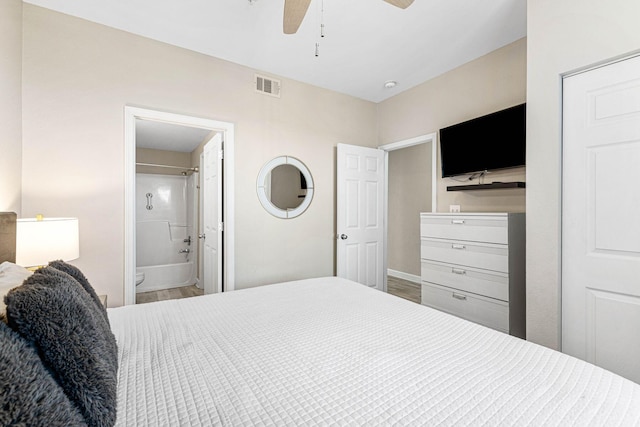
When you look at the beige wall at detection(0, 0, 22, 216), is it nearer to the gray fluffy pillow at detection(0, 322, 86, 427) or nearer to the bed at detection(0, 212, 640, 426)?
the bed at detection(0, 212, 640, 426)

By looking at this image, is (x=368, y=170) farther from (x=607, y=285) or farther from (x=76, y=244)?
(x=76, y=244)

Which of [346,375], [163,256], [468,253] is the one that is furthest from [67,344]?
[163,256]

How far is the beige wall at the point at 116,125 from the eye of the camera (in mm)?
2109

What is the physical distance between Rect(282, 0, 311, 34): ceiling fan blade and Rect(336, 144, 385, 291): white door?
70.2 inches

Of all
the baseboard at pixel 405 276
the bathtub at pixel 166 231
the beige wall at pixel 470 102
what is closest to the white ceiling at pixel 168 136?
the bathtub at pixel 166 231

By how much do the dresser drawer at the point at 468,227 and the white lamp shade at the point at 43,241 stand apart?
283 centimetres

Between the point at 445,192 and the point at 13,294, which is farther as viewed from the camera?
the point at 445,192

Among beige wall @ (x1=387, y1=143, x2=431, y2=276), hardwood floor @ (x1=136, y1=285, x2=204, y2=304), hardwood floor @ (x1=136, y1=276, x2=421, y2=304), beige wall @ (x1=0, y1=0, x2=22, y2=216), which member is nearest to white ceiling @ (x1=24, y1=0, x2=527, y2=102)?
beige wall @ (x1=0, y1=0, x2=22, y2=216)

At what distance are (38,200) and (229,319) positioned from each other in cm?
182

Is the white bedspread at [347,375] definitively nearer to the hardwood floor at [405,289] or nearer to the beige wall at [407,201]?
the hardwood floor at [405,289]

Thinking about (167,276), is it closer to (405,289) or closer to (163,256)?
(163,256)

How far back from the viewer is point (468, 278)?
2.48 metres


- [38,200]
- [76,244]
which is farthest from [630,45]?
[38,200]

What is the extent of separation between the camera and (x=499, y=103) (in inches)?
105
